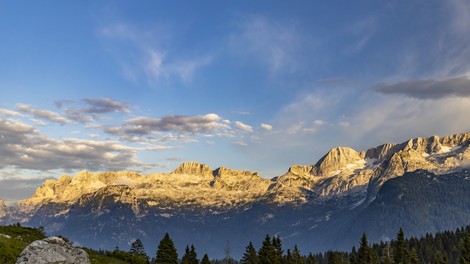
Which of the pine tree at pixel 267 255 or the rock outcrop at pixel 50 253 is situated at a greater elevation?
the rock outcrop at pixel 50 253

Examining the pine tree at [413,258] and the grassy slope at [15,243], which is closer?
the grassy slope at [15,243]

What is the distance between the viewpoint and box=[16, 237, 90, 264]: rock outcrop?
2842 centimetres

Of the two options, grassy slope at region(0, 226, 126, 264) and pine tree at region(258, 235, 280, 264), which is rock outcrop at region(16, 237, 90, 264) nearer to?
grassy slope at region(0, 226, 126, 264)

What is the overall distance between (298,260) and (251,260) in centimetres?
→ 1645

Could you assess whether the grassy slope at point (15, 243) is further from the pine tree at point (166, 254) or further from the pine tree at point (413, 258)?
the pine tree at point (413, 258)

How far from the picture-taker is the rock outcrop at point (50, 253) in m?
→ 28.4

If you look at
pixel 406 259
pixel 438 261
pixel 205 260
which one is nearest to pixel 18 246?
pixel 205 260

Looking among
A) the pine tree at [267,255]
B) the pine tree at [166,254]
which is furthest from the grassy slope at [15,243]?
the pine tree at [267,255]

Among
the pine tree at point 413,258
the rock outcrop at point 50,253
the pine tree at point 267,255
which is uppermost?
the rock outcrop at point 50,253

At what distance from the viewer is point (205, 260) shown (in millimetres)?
149125

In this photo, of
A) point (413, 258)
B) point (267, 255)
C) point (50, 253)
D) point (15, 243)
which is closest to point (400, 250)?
point (413, 258)

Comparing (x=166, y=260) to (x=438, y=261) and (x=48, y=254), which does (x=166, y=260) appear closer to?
(x=48, y=254)

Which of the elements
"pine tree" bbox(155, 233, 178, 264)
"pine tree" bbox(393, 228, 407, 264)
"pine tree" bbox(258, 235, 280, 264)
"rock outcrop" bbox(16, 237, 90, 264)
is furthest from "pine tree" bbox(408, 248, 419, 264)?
"rock outcrop" bbox(16, 237, 90, 264)

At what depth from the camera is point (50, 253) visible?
Answer: 29047mm
